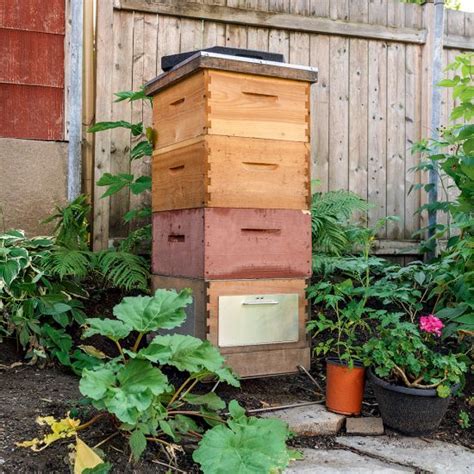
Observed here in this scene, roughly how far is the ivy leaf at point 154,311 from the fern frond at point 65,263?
1147 mm

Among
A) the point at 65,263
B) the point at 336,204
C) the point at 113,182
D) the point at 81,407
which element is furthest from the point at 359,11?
the point at 81,407

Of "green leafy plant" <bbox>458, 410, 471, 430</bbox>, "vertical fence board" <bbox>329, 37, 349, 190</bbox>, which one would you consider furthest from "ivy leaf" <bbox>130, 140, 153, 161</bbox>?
"green leafy plant" <bbox>458, 410, 471, 430</bbox>

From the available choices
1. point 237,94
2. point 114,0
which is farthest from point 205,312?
point 114,0

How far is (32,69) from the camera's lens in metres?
3.94

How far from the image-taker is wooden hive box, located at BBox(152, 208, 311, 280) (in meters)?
2.80

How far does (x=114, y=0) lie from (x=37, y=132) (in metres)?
1.00

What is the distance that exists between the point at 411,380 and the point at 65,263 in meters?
1.78

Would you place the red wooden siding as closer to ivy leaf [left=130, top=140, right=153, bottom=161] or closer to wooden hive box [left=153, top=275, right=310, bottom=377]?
ivy leaf [left=130, top=140, right=153, bottom=161]

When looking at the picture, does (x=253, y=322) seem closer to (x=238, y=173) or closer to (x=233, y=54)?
(x=238, y=173)

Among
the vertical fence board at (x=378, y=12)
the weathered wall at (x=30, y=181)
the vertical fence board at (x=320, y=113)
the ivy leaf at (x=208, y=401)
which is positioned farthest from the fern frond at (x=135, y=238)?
the vertical fence board at (x=378, y=12)

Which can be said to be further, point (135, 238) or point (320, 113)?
point (320, 113)

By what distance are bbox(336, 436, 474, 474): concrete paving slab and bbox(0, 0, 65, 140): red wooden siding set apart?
2645mm

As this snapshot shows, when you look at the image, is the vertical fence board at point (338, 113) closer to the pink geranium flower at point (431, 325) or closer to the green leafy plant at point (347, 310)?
the green leafy plant at point (347, 310)

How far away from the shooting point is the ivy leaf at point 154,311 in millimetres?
2070
